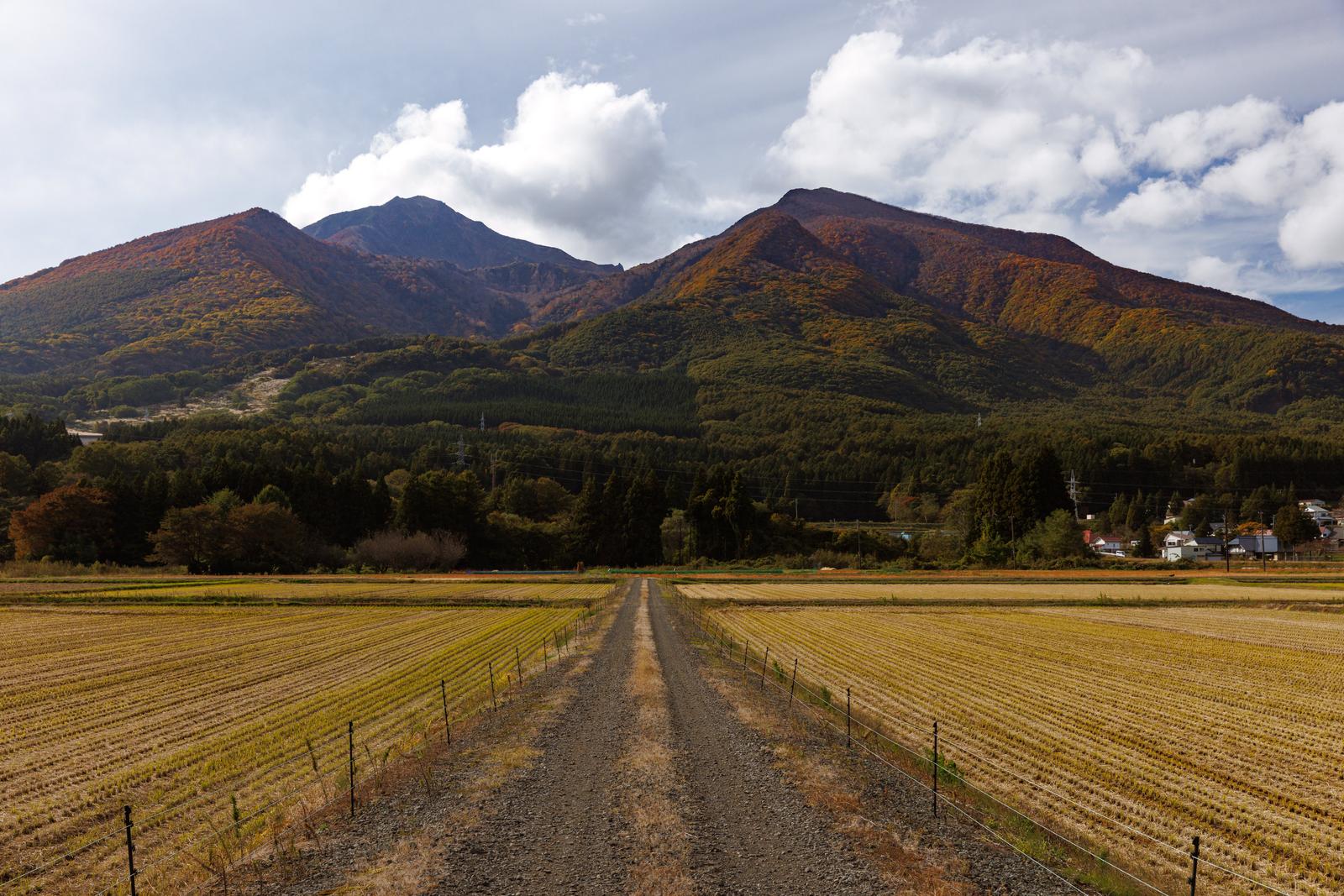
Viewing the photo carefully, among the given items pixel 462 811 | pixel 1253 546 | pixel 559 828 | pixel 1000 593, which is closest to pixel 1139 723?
pixel 559 828

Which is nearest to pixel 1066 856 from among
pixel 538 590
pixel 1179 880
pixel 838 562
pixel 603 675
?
pixel 1179 880

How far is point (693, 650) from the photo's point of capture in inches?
1359

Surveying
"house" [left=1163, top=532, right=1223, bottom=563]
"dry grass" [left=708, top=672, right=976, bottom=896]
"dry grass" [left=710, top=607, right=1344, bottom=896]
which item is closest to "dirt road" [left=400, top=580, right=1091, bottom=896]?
"dry grass" [left=708, top=672, right=976, bottom=896]

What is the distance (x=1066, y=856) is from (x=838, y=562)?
9709 cm

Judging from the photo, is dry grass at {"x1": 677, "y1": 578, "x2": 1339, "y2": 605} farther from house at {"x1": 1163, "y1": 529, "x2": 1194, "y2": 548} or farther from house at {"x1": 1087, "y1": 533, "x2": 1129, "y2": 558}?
house at {"x1": 1163, "y1": 529, "x2": 1194, "y2": 548}

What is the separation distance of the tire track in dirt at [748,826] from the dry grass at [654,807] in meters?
0.26

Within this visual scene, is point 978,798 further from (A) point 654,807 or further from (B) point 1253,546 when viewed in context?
(B) point 1253,546

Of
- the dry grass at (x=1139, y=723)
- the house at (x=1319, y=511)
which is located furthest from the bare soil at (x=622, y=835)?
the house at (x=1319, y=511)

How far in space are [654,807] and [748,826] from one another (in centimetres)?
186

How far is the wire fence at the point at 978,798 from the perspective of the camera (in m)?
11.0

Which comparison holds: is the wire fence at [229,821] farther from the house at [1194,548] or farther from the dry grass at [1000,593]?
the house at [1194,548]

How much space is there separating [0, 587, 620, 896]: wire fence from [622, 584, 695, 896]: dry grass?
4.88 meters

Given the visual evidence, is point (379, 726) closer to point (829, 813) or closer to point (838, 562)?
point (829, 813)

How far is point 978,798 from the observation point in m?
14.6
